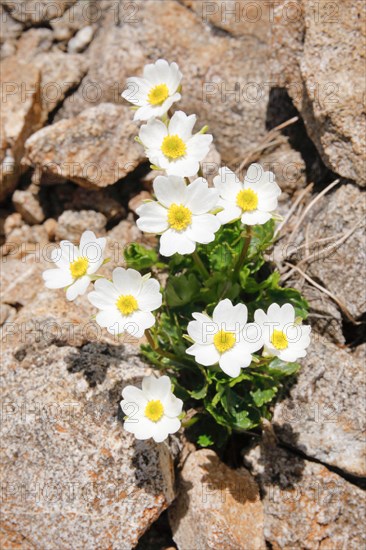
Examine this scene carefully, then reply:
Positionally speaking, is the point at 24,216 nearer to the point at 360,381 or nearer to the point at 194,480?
the point at 194,480

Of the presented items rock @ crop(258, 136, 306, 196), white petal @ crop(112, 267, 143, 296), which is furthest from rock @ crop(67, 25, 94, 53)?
white petal @ crop(112, 267, 143, 296)

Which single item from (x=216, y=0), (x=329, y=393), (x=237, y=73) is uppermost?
(x=216, y=0)

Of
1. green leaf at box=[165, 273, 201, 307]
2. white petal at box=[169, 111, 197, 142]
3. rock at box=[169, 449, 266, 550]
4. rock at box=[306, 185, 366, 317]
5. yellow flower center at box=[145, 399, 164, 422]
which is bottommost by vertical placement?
rock at box=[169, 449, 266, 550]

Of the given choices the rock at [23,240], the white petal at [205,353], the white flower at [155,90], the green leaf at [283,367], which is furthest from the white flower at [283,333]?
the rock at [23,240]

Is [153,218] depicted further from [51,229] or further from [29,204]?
[29,204]

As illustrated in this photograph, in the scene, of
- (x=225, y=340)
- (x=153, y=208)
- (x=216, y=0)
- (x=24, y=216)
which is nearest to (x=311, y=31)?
(x=216, y=0)

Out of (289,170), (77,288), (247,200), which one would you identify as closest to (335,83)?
(289,170)

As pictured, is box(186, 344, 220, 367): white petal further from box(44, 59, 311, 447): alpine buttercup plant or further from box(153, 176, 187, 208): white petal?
box(153, 176, 187, 208): white petal
